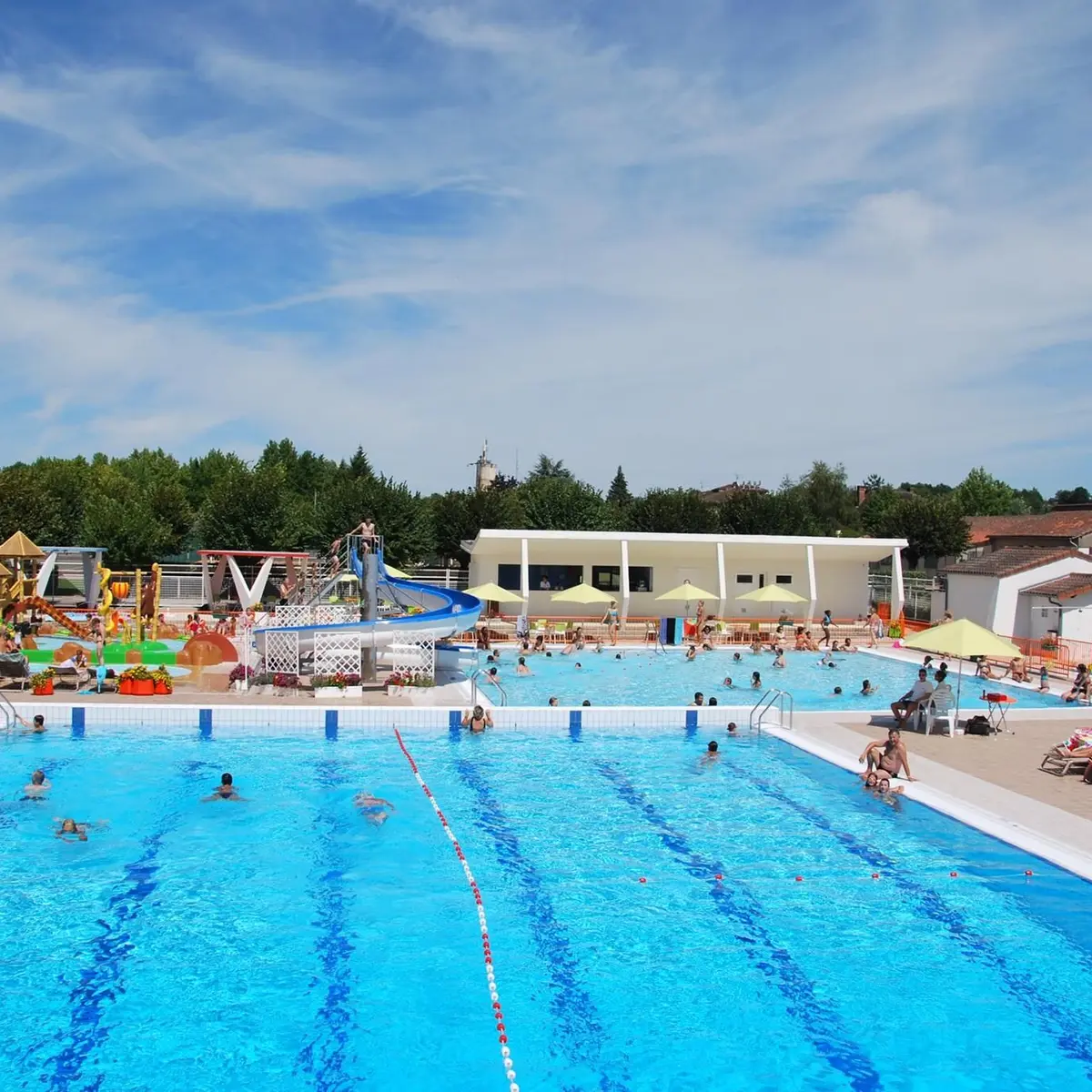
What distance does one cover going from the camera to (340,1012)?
338 inches

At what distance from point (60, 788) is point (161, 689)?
513 cm

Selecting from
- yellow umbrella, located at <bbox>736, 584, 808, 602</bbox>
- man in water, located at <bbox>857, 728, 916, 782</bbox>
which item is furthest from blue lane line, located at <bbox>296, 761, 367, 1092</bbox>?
yellow umbrella, located at <bbox>736, 584, 808, 602</bbox>

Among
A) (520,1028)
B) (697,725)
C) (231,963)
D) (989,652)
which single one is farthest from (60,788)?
(989,652)

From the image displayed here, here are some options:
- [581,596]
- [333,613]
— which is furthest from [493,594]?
[333,613]

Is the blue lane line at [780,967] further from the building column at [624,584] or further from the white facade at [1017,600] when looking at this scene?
the white facade at [1017,600]

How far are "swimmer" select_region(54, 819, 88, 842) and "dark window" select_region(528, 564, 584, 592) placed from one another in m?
26.6

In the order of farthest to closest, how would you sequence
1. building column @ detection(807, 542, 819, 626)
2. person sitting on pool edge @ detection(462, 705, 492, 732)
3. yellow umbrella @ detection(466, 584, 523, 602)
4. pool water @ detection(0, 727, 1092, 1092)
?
building column @ detection(807, 542, 819, 626), yellow umbrella @ detection(466, 584, 523, 602), person sitting on pool edge @ detection(462, 705, 492, 732), pool water @ detection(0, 727, 1092, 1092)

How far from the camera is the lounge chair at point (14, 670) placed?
19812 mm

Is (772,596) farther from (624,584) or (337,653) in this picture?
(337,653)

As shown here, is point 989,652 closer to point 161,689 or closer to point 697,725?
point 697,725

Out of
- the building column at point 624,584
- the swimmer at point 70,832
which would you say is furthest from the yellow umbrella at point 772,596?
the swimmer at point 70,832

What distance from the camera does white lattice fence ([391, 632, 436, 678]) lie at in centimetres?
2130

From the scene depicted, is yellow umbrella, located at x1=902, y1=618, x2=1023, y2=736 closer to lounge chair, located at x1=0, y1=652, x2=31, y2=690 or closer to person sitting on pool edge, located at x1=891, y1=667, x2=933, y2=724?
person sitting on pool edge, located at x1=891, y1=667, x2=933, y2=724

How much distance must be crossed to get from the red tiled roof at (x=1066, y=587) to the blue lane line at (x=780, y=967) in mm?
20891
